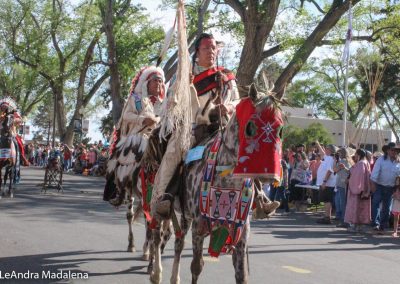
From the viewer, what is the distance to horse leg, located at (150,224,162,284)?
655 cm

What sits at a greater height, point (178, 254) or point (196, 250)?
point (196, 250)

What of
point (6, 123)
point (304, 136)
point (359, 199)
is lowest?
point (359, 199)

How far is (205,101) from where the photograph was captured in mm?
6215

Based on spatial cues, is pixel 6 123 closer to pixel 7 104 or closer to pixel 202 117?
pixel 7 104

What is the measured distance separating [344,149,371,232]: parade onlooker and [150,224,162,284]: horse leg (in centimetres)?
743

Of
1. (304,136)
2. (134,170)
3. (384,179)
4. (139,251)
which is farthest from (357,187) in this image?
(304,136)

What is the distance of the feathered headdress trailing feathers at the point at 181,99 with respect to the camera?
5.90 meters

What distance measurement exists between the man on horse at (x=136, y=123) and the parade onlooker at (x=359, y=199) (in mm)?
6895

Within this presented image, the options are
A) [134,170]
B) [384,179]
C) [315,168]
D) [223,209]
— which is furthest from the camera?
[315,168]

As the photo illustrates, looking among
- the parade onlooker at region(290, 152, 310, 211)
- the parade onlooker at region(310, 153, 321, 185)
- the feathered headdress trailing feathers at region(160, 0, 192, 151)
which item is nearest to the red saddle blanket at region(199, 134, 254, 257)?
the feathered headdress trailing feathers at region(160, 0, 192, 151)

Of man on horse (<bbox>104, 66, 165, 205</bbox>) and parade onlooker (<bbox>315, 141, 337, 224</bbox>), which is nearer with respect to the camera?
man on horse (<bbox>104, 66, 165, 205</bbox>)

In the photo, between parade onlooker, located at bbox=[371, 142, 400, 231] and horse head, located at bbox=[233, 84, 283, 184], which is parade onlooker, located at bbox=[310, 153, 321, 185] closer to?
parade onlooker, located at bbox=[371, 142, 400, 231]

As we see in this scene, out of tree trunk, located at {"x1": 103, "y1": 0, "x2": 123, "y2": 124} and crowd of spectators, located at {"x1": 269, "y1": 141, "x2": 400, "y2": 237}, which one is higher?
tree trunk, located at {"x1": 103, "y1": 0, "x2": 123, "y2": 124}

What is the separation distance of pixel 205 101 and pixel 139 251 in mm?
3429
